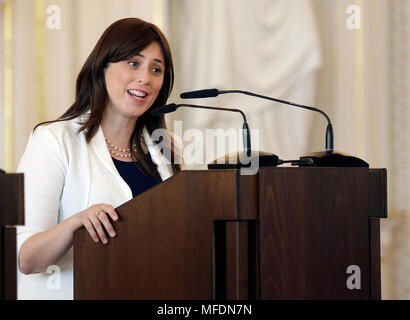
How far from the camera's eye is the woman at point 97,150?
1291 mm

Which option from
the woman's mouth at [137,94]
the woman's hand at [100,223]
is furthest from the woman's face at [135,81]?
the woman's hand at [100,223]

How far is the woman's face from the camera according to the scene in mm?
1492

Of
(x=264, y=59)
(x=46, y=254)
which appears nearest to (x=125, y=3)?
(x=264, y=59)

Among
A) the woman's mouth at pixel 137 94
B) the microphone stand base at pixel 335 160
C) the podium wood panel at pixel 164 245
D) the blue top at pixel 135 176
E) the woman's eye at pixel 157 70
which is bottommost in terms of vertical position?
the podium wood panel at pixel 164 245

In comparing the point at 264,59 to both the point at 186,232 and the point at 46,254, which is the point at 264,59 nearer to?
the point at 46,254

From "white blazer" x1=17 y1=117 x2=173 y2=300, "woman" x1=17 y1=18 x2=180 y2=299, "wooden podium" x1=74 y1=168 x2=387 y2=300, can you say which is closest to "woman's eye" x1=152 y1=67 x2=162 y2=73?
"woman" x1=17 y1=18 x2=180 y2=299

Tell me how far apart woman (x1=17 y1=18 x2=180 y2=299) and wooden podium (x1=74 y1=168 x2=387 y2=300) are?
1.40ft

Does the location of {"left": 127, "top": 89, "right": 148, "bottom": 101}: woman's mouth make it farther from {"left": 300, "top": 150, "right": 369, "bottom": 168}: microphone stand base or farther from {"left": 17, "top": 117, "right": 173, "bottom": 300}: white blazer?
{"left": 300, "top": 150, "right": 369, "bottom": 168}: microphone stand base

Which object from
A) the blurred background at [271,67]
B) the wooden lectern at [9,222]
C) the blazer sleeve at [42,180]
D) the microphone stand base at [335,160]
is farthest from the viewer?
the blurred background at [271,67]

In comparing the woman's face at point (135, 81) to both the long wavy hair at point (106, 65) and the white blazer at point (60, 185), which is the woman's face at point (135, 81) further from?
the white blazer at point (60, 185)

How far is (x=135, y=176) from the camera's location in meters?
1.50

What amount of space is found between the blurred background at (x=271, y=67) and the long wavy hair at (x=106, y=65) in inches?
23.4
